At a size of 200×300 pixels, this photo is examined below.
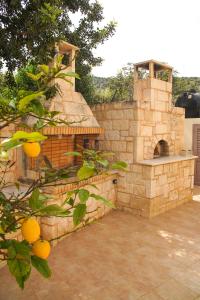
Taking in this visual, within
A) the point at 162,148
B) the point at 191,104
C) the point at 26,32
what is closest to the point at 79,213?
the point at 26,32

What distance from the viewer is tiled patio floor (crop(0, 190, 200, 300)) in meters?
3.51

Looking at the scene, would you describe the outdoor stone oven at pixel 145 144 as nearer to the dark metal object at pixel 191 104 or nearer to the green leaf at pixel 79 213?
the dark metal object at pixel 191 104

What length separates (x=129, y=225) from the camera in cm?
601

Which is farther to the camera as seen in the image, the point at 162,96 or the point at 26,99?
the point at 162,96

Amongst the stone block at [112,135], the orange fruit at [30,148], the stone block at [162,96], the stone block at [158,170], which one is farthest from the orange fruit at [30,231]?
the stone block at [162,96]

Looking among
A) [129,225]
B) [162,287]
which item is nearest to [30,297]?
[162,287]

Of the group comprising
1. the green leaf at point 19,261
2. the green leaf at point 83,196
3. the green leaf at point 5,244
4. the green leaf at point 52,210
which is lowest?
the green leaf at point 19,261

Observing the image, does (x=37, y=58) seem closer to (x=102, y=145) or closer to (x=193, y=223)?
(x=102, y=145)

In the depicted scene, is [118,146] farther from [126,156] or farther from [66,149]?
[66,149]

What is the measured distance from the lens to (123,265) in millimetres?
4266

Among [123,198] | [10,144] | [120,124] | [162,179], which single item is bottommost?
[123,198]

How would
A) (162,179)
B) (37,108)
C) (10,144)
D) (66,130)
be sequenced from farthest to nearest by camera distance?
(162,179)
(66,130)
(37,108)
(10,144)

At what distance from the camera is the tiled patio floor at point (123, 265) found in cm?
351

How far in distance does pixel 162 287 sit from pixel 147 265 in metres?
0.64
